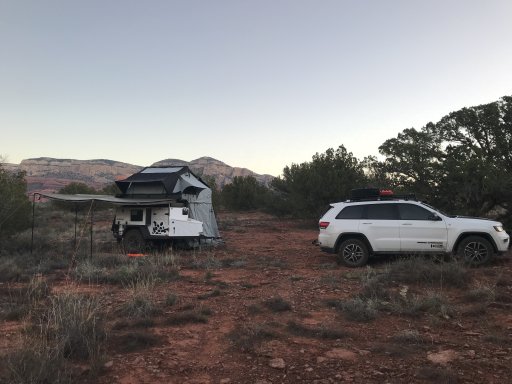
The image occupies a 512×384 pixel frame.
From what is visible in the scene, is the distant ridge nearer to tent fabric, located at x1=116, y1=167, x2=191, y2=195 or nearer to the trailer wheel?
tent fabric, located at x1=116, y1=167, x2=191, y2=195

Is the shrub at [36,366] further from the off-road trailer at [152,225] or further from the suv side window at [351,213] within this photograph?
the off-road trailer at [152,225]

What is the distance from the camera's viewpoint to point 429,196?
17359mm

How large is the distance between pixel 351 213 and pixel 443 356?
6.37m

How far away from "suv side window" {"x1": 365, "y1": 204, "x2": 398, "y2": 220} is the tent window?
837cm

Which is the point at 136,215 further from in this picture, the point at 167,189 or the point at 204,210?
the point at 204,210

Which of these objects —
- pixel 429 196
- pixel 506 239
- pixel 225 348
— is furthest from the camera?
pixel 429 196

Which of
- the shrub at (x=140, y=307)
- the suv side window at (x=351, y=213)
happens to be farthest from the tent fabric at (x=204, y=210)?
the shrub at (x=140, y=307)

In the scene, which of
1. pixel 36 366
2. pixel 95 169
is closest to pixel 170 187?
pixel 36 366

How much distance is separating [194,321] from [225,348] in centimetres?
126

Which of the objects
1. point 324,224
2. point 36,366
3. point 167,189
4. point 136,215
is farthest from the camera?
point 167,189

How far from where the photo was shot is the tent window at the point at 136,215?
15082 mm

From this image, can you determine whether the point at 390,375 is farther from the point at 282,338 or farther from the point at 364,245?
the point at 364,245

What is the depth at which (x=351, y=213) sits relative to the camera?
1101 centimetres

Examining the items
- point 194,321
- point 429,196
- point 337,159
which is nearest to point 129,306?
point 194,321
